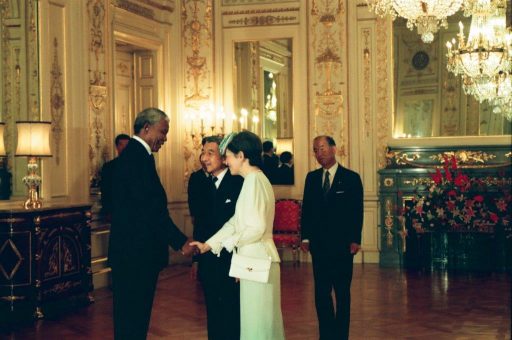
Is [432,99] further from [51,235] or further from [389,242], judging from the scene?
[51,235]

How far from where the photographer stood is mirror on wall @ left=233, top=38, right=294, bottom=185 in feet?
37.8

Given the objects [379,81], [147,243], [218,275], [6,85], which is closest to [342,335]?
[218,275]

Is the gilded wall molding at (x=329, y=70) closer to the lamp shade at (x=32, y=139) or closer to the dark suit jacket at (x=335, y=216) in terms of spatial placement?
the lamp shade at (x=32, y=139)

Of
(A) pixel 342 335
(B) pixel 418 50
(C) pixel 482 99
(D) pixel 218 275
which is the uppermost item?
(B) pixel 418 50

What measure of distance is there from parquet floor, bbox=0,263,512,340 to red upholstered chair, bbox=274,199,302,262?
0.84 m

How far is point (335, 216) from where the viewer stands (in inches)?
238

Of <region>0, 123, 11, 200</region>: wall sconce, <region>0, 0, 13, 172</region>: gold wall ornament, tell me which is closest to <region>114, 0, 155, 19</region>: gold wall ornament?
<region>0, 0, 13, 172</region>: gold wall ornament

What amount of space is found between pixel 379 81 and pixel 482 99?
1.68 metres

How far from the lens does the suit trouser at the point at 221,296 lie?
17.1 feet

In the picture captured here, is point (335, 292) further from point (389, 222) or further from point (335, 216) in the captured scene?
point (389, 222)

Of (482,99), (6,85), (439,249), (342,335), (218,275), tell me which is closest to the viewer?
(218,275)

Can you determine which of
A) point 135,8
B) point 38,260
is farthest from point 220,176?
point 135,8

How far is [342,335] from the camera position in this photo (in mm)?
5902

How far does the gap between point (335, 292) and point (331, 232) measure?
431 mm
